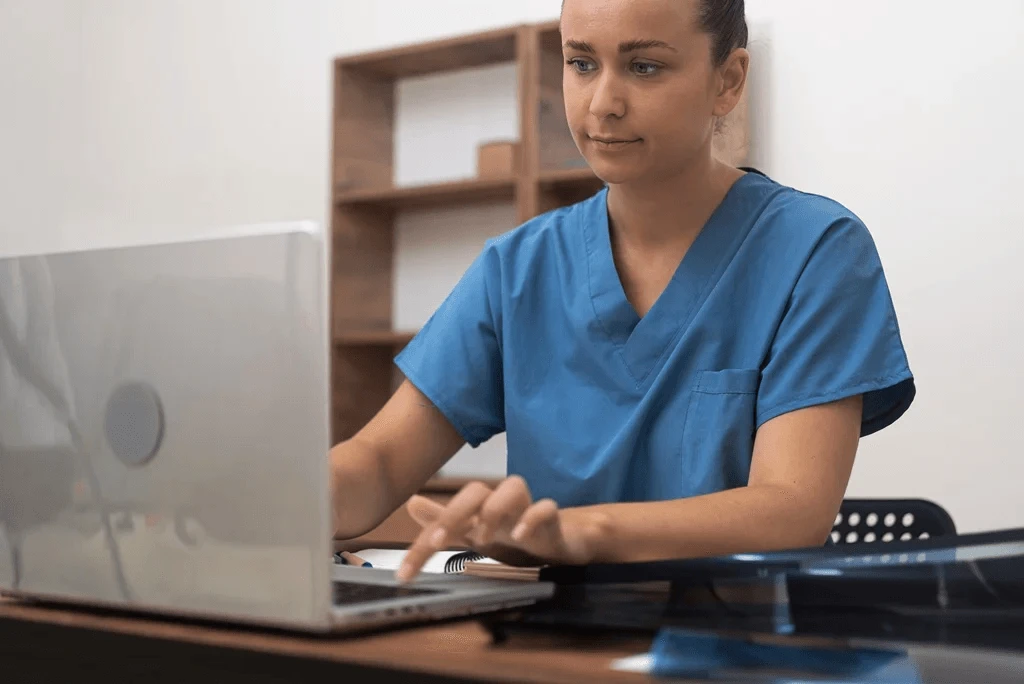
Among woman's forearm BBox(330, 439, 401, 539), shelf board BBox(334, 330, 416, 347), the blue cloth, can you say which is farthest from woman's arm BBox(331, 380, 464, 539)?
shelf board BBox(334, 330, 416, 347)

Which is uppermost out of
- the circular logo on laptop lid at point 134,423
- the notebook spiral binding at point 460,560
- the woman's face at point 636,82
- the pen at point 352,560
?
the woman's face at point 636,82

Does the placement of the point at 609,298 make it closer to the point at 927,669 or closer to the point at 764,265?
the point at 764,265

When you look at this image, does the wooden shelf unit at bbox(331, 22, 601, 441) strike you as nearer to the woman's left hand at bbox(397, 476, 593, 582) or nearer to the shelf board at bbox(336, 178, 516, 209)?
the shelf board at bbox(336, 178, 516, 209)

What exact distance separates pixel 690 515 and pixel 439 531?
10.7 inches

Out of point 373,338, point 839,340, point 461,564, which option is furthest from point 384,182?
point 461,564

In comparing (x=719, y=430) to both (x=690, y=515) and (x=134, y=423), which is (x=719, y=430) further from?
(x=134, y=423)

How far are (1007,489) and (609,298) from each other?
1.89m

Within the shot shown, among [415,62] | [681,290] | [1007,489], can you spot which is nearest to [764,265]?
[681,290]

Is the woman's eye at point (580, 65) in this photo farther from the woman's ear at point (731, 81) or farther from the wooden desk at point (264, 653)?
the wooden desk at point (264, 653)

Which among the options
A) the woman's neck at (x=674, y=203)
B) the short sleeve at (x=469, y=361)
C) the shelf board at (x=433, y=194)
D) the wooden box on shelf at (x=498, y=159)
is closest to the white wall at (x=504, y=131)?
the shelf board at (x=433, y=194)

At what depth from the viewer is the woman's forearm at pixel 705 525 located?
81cm

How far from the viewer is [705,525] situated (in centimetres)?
87

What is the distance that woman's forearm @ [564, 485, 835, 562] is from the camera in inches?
31.8

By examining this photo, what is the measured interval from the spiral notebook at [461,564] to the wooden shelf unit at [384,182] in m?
2.18
